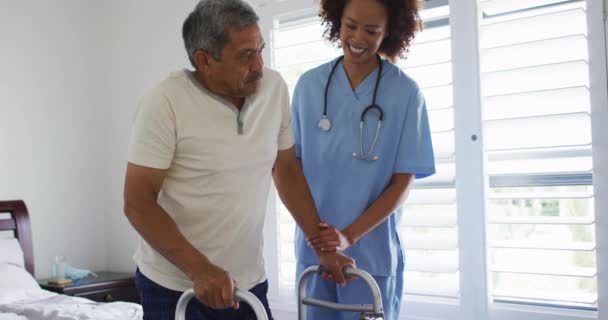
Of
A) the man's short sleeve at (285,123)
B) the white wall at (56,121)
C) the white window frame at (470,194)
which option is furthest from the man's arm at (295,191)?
the white wall at (56,121)

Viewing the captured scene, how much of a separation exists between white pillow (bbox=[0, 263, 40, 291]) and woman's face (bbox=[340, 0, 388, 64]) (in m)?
2.00

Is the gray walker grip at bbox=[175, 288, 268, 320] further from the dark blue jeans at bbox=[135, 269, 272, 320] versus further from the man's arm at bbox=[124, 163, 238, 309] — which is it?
the dark blue jeans at bbox=[135, 269, 272, 320]

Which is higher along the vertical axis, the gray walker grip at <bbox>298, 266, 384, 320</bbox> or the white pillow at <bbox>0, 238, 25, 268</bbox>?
the gray walker grip at <bbox>298, 266, 384, 320</bbox>

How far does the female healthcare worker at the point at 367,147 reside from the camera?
174 centimetres

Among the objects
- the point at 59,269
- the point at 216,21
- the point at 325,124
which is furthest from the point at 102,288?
the point at 216,21

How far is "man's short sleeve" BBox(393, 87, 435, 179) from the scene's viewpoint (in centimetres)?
175

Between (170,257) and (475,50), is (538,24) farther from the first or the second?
(170,257)

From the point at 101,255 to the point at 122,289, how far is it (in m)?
0.51

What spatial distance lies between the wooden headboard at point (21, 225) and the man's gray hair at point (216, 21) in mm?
2446

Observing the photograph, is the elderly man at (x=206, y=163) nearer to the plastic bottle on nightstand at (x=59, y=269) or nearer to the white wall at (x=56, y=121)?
the plastic bottle on nightstand at (x=59, y=269)

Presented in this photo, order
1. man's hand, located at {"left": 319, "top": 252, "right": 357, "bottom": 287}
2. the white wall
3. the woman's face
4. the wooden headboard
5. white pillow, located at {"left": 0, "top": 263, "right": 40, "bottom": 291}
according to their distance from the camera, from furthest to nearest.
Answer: the white wall
the wooden headboard
white pillow, located at {"left": 0, "top": 263, "right": 40, "bottom": 291}
the woman's face
man's hand, located at {"left": 319, "top": 252, "right": 357, "bottom": 287}

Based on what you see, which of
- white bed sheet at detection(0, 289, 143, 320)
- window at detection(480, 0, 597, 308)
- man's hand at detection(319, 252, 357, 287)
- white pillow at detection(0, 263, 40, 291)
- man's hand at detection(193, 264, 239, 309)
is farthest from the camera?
white pillow at detection(0, 263, 40, 291)

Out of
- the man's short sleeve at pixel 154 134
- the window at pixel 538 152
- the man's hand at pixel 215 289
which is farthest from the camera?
the window at pixel 538 152

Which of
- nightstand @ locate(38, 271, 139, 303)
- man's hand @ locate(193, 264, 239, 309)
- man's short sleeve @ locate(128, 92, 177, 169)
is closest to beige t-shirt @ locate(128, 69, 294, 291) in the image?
man's short sleeve @ locate(128, 92, 177, 169)
